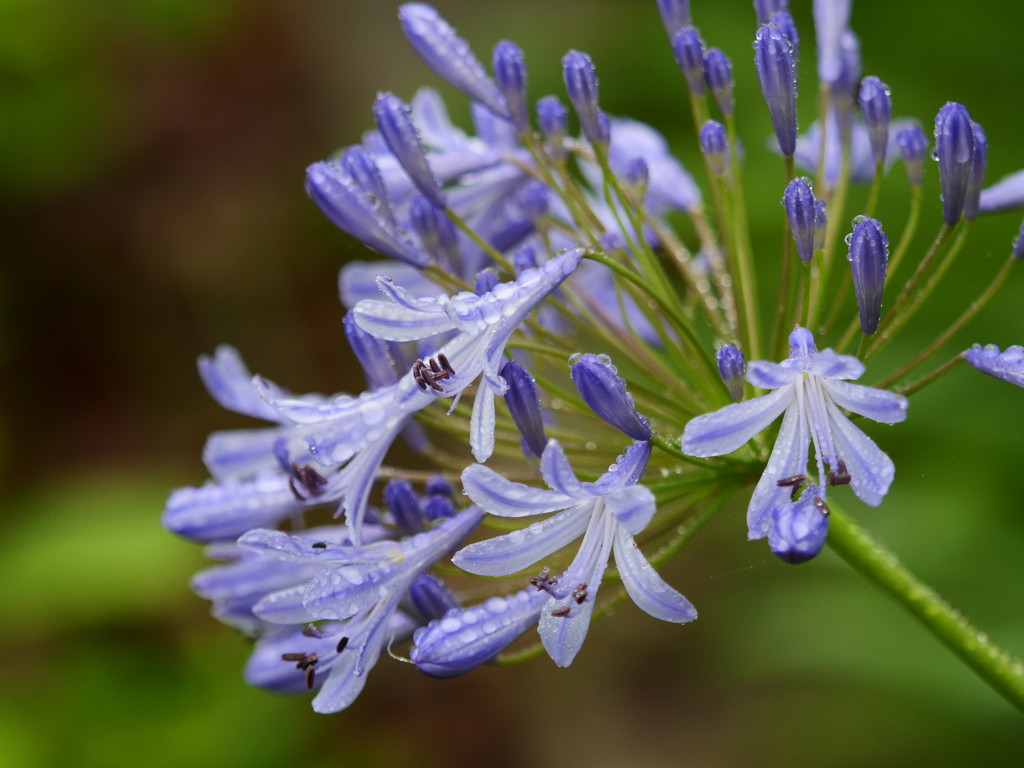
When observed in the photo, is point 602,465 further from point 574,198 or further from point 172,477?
point 172,477

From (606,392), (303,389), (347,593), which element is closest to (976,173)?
(606,392)

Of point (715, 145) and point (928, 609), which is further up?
point (715, 145)

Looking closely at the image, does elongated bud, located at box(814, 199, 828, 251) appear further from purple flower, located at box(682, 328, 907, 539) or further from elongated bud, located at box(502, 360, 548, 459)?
elongated bud, located at box(502, 360, 548, 459)

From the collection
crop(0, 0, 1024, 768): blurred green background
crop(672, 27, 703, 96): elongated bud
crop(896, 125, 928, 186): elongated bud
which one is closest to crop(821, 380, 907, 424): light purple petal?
crop(896, 125, 928, 186): elongated bud

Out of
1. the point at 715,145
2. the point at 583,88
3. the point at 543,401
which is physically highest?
the point at 583,88

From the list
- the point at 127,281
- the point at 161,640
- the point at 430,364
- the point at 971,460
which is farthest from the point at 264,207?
the point at 430,364

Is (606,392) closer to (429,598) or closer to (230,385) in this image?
(429,598)

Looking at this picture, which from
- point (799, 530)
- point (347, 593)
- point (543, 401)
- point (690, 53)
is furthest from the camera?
point (543, 401)
